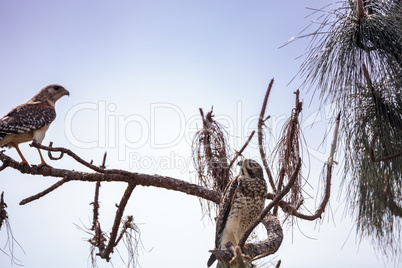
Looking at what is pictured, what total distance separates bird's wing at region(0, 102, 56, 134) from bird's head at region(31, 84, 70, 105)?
26 centimetres

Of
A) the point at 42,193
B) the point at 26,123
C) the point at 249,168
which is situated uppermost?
the point at 26,123

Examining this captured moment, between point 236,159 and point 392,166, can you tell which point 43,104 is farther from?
point 392,166

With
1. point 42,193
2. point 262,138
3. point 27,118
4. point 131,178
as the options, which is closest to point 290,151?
point 262,138

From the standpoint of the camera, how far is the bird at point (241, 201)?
4.09 meters

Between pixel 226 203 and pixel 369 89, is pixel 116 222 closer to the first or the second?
pixel 226 203

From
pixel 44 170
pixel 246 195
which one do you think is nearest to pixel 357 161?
pixel 246 195

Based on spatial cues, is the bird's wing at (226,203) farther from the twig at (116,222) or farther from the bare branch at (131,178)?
the twig at (116,222)

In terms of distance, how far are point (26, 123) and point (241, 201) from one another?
2423 mm

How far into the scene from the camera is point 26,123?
4715mm

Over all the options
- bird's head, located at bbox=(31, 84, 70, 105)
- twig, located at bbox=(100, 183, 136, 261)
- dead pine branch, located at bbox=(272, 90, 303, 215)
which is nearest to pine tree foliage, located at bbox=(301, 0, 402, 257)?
dead pine branch, located at bbox=(272, 90, 303, 215)

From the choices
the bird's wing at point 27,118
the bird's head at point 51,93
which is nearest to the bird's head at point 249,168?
the bird's wing at point 27,118

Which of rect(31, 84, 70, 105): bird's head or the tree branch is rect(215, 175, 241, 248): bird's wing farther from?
rect(31, 84, 70, 105): bird's head

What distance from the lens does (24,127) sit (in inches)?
184

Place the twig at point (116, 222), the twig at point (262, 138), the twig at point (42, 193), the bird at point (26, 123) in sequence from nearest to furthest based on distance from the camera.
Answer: the twig at point (42, 193), the twig at point (116, 222), the twig at point (262, 138), the bird at point (26, 123)
